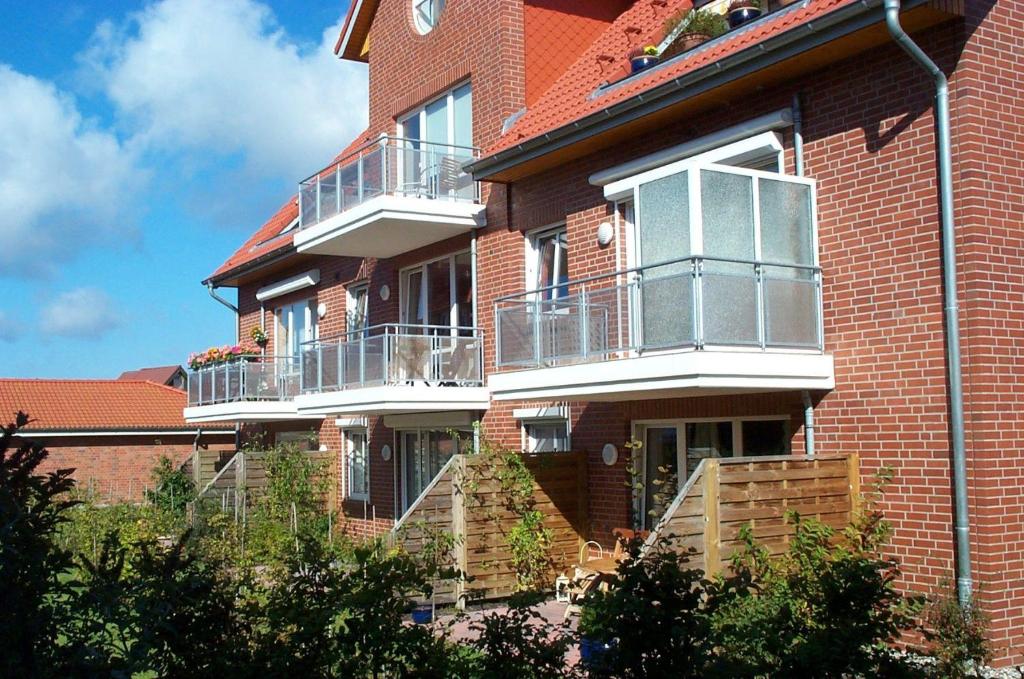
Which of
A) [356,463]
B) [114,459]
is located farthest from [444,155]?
[114,459]

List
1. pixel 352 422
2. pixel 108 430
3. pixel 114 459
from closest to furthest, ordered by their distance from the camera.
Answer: pixel 352 422, pixel 108 430, pixel 114 459

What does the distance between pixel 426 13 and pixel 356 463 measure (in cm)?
856

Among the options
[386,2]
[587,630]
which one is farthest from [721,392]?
[386,2]

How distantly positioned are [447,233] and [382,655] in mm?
12032

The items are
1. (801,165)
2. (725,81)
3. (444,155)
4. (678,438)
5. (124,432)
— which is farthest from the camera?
(124,432)

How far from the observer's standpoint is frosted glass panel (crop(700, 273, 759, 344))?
10227mm

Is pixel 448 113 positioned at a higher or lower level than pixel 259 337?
higher

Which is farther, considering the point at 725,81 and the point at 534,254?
the point at 534,254

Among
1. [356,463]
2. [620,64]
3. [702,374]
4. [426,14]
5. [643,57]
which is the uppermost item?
[426,14]

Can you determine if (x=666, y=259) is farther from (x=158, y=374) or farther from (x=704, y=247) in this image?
(x=158, y=374)

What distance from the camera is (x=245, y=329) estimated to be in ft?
86.4

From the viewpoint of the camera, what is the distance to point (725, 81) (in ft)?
36.9

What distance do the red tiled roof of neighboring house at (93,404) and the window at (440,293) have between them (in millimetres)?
16018

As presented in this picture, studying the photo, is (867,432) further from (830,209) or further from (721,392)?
(830,209)
